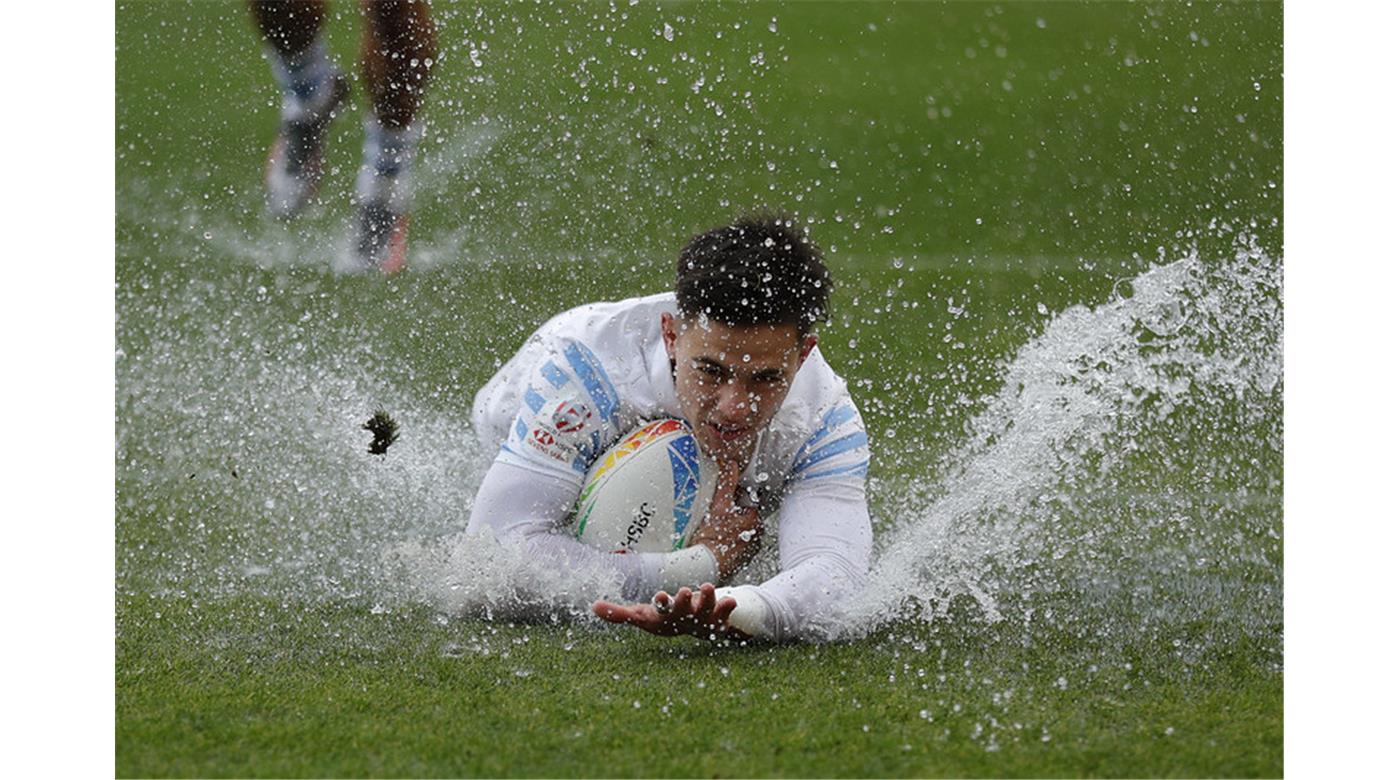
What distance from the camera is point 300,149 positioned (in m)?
5.36

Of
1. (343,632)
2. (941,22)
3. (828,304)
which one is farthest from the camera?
(941,22)

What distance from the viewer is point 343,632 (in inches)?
121

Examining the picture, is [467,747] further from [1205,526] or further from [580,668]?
[1205,526]

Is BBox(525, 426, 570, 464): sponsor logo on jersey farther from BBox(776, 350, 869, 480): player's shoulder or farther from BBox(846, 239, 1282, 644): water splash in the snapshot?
BBox(846, 239, 1282, 644): water splash

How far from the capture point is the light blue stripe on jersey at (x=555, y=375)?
11.0ft

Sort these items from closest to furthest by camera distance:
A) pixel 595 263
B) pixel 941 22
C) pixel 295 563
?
pixel 295 563
pixel 595 263
pixel 941 22

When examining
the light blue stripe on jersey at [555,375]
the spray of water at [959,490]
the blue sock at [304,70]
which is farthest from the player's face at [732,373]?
the blue sock at [304,70]

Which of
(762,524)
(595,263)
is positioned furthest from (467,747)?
(595,263)

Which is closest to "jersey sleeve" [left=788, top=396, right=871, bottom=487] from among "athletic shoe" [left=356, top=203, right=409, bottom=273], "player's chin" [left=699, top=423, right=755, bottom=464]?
"player's chin" [left=699, top=423, right=755, bottom=464]

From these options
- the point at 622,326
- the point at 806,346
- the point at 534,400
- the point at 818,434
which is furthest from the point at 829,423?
the point at 534,400

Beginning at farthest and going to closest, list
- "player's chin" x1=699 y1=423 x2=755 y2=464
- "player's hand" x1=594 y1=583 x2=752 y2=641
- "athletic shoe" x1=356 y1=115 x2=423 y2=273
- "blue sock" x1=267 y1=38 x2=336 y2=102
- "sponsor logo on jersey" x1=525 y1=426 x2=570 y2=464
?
"athletic shoe" x1=356 y1=115 x2=423 y2=273 → "blue sock" x1=267 y1=38 x2=336 y2=102 → "sponsor logo on jersey" x1=525 y1=426 x2=570 y2=464 → "player's chin" x1=699 y1=423 x2=755 y2=464 → "player's hand" x1=594 y1=583 x2=752 y2=641

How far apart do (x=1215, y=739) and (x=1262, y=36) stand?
2.50m

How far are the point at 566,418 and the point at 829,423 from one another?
1.61 ft

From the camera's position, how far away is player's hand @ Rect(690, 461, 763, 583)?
329 centimetres
